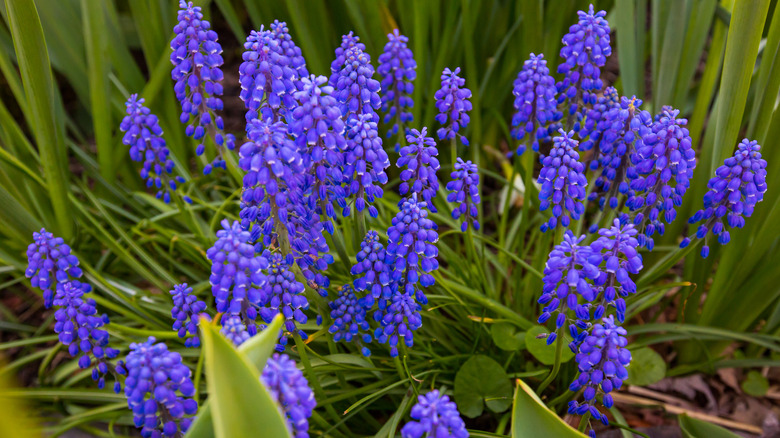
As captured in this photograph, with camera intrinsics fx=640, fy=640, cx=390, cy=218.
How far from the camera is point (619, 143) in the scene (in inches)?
112

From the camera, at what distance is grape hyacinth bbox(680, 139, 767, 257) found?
8.06 feet

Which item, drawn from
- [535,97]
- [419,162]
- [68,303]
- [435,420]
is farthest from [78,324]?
[535,97]

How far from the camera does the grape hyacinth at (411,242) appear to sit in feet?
7.70

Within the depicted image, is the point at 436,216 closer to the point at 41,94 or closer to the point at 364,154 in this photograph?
the point at 364,154

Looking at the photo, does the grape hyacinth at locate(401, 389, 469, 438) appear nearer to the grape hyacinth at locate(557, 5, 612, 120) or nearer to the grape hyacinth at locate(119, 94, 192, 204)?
Answer: the grape hyacinth at locate(557, 5, 612, 120)

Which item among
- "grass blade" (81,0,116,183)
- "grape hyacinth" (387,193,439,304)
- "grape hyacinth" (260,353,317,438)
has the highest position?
"grass blade" (81,0,116,183)

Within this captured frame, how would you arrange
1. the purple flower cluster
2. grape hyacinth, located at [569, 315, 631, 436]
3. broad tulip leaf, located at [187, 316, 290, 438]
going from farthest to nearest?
1. the purple flower cluster
2. grape hyacinth, located at [569, 315, 631, 436]
3. broad tulip leaf, located at [187, 316, 290, 438]

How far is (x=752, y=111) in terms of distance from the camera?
3.29 m

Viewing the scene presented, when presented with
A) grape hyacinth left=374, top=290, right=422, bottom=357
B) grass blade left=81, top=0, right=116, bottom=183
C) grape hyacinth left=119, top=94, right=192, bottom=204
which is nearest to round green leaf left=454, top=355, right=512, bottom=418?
grape hyacinth left=374, top=290, right=422, bottom=357

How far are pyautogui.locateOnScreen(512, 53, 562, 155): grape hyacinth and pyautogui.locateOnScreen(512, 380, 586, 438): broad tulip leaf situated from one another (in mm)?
1429

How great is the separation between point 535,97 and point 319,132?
126cm

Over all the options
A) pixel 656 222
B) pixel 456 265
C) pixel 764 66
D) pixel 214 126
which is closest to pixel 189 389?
pixel 214 126

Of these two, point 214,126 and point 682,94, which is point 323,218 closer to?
point 214,126

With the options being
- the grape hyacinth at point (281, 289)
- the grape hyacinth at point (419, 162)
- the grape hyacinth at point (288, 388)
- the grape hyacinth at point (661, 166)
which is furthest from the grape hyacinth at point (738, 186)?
the grape hyacinth at point (288, 388)
